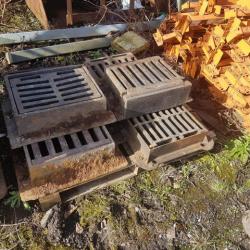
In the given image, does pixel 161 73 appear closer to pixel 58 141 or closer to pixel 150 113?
pixel 150 113

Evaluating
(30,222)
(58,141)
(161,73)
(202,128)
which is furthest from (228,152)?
(30,222)

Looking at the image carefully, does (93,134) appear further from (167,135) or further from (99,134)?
(167,135)

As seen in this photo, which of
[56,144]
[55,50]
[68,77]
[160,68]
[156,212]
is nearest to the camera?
[56,144]

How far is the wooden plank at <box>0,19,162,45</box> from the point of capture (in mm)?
4223

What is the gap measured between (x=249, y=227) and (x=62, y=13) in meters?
3.76

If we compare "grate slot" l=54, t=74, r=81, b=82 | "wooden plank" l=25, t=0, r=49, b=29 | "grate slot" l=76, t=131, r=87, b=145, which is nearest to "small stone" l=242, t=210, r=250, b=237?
"grate slot" l=76, t=131, r=87, b=145

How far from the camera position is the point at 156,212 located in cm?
307

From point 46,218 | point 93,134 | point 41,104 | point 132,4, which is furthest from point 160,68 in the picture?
point 46,218

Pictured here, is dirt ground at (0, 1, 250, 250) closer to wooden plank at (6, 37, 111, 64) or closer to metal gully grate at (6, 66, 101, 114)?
wooden plank at (6, 37, 111, 64)

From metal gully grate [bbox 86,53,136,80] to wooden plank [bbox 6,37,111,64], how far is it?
0.72m

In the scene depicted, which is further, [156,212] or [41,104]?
[156,212]

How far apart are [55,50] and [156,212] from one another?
238cm

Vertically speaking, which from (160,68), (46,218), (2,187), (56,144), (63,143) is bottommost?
(46,218)

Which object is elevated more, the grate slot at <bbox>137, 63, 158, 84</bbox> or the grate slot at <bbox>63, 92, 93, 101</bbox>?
the grate slot at <bbox>63, 92, 93, 101</bbox>
